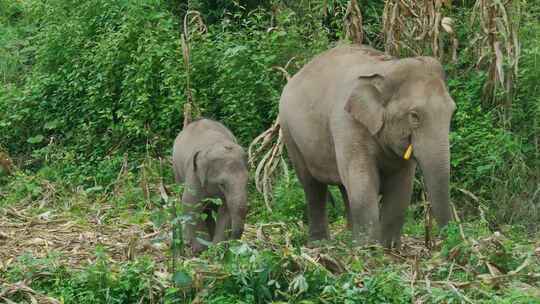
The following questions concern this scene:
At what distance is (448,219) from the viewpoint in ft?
28.4

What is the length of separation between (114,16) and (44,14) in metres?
1.07

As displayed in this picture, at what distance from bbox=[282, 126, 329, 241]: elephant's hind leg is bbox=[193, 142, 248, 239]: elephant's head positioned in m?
0.82

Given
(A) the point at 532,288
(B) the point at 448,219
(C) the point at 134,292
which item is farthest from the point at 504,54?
(C) the point at 134,292

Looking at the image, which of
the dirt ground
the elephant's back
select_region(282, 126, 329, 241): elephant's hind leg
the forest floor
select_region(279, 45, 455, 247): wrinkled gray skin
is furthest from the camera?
select_region(282, 126, 329, 241): elephant's hind leg

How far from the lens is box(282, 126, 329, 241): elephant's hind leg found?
403 inches

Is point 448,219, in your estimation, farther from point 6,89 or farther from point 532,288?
point 6,89

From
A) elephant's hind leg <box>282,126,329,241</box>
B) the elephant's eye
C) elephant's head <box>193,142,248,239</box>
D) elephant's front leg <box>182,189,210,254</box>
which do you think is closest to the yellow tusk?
the elephant's eye

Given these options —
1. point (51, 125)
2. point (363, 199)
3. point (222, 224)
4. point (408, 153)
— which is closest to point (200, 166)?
point (222, 224)

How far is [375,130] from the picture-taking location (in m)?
9.02

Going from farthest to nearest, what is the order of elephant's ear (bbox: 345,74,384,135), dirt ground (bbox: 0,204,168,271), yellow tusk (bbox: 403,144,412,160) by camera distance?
dirt ground (bbox: 0,204,168,271) → elephant's ear (bbox: 345,74,384,135) → yellow tusk (bbox: 403,144,412,160)

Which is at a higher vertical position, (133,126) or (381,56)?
(381,56)

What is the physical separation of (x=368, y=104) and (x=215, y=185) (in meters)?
1.48

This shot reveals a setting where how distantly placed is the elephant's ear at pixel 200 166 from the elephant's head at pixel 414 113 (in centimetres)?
129

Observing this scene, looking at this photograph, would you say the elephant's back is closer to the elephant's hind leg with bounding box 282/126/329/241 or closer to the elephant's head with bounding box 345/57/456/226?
the elephant's hind leg with bounding box 282/126/329/241
